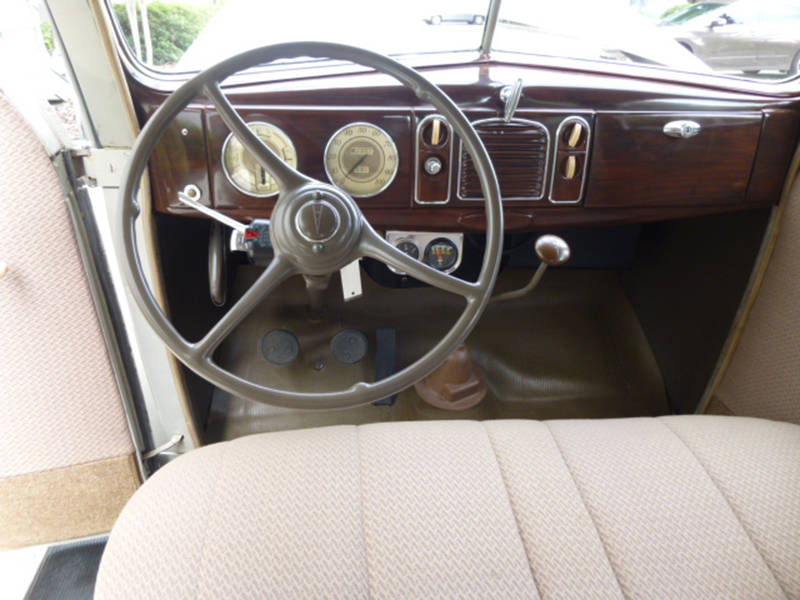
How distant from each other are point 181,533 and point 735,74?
65.5 inches

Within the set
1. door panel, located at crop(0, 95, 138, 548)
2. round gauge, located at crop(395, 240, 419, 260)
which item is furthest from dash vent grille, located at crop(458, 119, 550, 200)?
door panel, located at crop(0, 95, 138, 548)

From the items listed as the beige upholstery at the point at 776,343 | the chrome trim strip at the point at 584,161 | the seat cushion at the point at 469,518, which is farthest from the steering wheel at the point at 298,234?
the beige upholstery at the point at 776,343

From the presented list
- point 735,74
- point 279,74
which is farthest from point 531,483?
point 735,74

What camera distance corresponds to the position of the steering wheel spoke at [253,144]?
35.7 inches

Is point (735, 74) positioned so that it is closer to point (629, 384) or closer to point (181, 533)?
point (629, 384)

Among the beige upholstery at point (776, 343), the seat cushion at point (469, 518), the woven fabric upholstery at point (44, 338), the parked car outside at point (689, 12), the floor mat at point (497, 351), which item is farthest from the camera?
the floor mat at point (497, 351)

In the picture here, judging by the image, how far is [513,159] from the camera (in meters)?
1.29

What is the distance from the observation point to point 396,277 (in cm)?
185

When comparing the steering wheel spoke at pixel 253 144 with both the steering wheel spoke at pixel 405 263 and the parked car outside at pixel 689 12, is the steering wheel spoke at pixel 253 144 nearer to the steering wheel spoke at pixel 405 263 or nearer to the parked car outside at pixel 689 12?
the steering wheel spoke at pixel 405 263

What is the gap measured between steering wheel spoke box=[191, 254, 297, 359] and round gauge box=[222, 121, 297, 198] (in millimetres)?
315

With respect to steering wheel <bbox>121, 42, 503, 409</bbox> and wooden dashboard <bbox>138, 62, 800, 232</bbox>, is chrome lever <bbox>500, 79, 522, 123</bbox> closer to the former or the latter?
wooden dashboard <bbox>138, 62, 800, 232</bbox>

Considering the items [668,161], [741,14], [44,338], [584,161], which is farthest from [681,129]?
[44,338]

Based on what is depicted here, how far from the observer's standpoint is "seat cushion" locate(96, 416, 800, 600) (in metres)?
0.70

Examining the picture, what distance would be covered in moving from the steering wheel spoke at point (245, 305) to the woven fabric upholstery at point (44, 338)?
0.43 meters
